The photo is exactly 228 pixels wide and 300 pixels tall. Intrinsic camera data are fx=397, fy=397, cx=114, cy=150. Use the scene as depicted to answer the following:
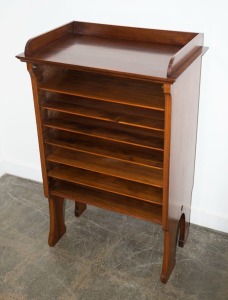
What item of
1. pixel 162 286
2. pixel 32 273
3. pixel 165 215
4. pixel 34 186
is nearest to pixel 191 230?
pixel 162 286

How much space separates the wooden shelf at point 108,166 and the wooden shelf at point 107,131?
19 cm

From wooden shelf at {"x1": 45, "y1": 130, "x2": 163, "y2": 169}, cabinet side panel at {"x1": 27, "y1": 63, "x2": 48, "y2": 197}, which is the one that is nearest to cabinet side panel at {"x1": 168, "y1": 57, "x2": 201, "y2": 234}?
wooden shelf at {"x1": 45, "y1": 130, "x2": 163, "y2": 169}

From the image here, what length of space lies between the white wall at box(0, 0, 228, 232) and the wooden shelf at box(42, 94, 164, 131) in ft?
1.48

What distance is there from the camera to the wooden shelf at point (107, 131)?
1.72m

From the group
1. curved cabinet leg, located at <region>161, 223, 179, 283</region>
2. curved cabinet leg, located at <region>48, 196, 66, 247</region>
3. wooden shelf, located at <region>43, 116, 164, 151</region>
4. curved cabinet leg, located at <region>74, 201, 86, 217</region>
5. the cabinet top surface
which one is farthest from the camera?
curved cabinet leg, located at <region>74, 201, 86, 217</region>

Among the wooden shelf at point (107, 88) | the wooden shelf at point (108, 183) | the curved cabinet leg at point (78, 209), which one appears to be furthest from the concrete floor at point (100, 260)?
the wooden shelf at point (107, 88)

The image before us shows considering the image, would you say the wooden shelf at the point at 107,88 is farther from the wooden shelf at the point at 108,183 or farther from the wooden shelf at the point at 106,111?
the wooden shelf at the point at 108,183

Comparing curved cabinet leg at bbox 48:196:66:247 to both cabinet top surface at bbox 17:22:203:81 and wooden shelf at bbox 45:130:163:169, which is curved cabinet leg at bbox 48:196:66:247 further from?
cabinet top surface at bbox 17:22:203:81

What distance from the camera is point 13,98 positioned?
2.65 metres

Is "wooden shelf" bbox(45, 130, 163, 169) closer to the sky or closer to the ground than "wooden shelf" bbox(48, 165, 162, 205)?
closer to the sky

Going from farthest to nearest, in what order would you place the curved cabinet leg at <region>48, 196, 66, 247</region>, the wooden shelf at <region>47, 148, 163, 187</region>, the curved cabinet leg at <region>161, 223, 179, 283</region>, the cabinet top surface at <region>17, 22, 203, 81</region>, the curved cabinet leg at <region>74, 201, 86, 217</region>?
1. the curved cabinet leg at <region>74, 201, 86, 217</region>
2. the curved cabinet leg at <region>48, 196, 66, 247</region>
3. the curved cabinet leg at <region>161, 223, 179, 283</region>
4. the wooden shelf at <region>47, 148, 163, 187</region>
5. the cabinet top surface at <region>17, 22, 203, 81</region>

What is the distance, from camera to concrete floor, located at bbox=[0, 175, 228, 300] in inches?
78.8

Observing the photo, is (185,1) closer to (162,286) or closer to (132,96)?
(132,96)

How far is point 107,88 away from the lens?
177 centimetres
